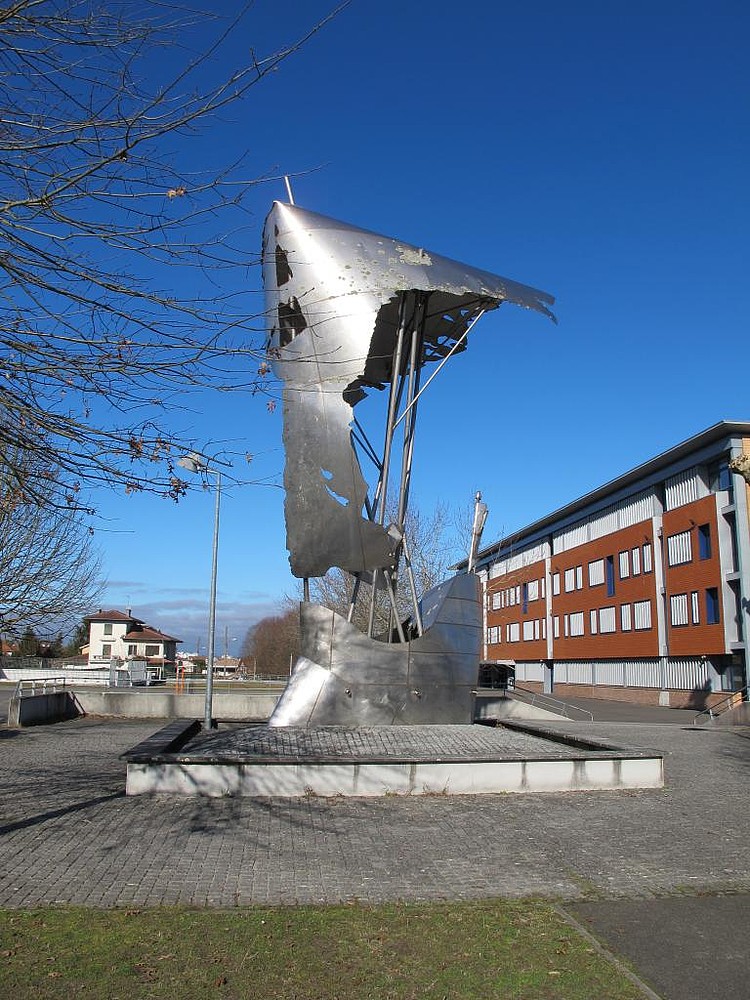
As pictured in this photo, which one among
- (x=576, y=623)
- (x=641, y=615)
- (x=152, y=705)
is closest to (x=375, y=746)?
(x=152, y=705)

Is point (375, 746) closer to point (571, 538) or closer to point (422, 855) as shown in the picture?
point (422, 855)

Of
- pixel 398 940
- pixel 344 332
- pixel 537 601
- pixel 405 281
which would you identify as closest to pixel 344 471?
pixel 344 332

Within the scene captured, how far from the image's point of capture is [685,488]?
128 ft

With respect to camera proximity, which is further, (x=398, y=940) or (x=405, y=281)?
(x=405, y=281)

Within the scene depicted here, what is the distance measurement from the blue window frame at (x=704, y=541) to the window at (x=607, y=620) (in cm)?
991

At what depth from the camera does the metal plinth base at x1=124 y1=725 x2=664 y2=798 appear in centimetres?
1018

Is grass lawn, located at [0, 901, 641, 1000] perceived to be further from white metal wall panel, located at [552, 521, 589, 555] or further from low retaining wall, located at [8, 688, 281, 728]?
→ white metal wall panel, located at [552, 521, 589, 555]

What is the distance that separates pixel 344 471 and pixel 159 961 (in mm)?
9707

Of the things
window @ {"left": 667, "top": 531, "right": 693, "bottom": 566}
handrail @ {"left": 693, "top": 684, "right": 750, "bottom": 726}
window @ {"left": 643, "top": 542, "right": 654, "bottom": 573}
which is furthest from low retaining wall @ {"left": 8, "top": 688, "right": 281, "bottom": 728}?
window @ {"left": 643, "top": 542, "right": 654, "bottom": 573}

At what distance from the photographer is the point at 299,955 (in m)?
5.01

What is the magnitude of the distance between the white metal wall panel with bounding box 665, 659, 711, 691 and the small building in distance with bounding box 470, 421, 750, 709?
0.07 meters

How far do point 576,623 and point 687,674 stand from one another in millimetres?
13838

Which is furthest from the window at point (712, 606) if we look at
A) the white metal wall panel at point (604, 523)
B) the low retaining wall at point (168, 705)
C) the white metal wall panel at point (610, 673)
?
the low retaining wall at point (168, 705)

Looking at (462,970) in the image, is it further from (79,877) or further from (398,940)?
(79,877)
